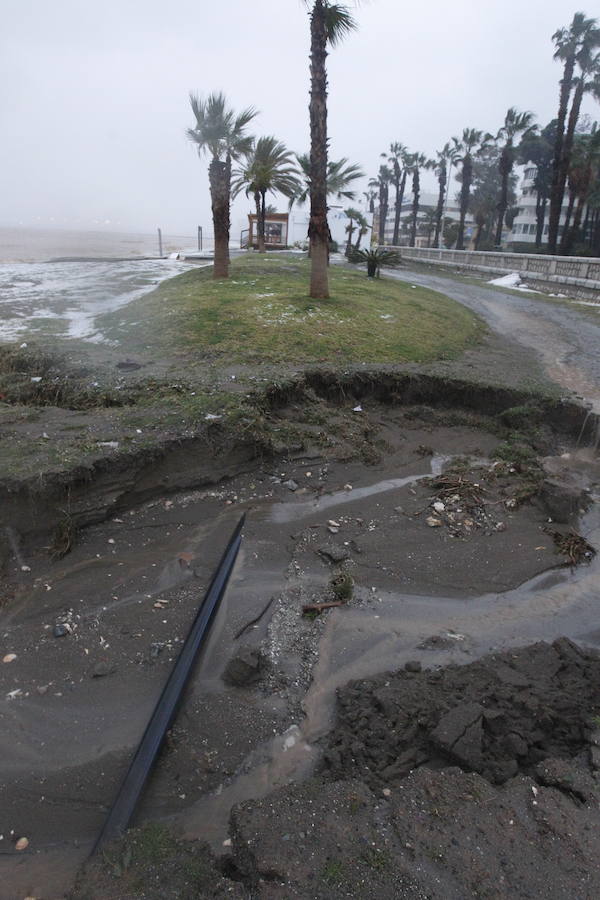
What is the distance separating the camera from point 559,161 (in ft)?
103

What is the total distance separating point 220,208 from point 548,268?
16.6 metres

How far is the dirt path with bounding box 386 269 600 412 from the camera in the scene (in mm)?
9883

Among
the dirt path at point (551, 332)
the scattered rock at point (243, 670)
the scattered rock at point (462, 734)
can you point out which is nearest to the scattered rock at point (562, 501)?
the dirt path at point (551, 332)

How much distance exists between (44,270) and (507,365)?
82.5 ft

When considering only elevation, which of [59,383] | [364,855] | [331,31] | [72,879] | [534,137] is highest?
[534,137]

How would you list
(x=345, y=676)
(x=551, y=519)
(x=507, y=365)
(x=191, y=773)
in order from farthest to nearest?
(x=507, y=365), (x=551, y=519), (x=345, y=676), (x=191, y=773)

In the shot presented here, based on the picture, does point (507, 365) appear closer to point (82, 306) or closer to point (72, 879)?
point (72, 879)

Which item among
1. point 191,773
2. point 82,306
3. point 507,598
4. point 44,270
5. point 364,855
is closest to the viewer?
→ point 364,855

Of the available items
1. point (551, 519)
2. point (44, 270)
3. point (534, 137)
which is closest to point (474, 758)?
point (551, 519)

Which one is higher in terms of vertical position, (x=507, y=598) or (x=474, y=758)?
(x=474, y=758)

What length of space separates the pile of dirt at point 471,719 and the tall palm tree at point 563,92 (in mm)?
33338

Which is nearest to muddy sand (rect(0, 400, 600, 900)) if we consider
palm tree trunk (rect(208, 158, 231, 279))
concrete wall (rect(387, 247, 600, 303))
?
→ palm tree trunk (rect(208, 158, 231, 279))

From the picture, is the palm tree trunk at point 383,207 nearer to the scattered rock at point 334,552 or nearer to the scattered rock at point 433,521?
the scattered rock at point 433,521

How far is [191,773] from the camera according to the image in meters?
3.21
